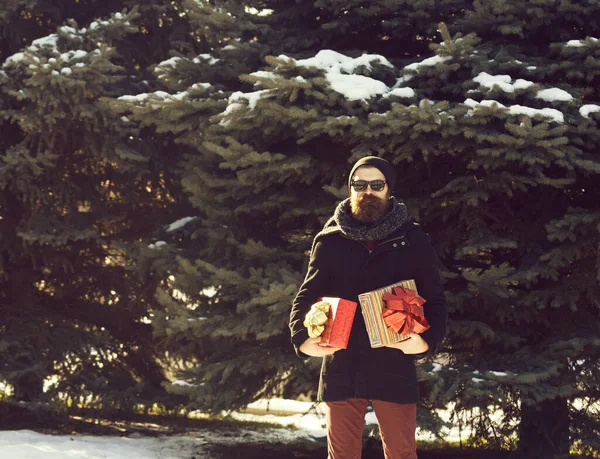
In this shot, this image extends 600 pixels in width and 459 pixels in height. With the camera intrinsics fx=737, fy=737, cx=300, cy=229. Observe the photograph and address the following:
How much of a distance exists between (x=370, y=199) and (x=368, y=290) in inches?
16.1

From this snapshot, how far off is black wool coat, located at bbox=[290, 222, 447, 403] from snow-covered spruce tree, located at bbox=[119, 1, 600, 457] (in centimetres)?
206

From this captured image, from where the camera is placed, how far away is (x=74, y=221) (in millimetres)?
7793

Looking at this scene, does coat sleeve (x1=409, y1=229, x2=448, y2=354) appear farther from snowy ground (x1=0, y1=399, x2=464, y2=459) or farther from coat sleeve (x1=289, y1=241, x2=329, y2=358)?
snowy ground (x1=0, y1=399, x2=464, y2=459)

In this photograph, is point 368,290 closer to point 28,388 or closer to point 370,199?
point 370,199

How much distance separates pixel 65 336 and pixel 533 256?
4861mm

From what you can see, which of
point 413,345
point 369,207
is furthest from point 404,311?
point 369,207

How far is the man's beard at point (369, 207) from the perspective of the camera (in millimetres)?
3279

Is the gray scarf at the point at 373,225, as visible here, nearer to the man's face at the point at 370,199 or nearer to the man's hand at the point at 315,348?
the man's face at the point at 370,199

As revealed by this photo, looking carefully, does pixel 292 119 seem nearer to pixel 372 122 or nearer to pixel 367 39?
pixel 372 122

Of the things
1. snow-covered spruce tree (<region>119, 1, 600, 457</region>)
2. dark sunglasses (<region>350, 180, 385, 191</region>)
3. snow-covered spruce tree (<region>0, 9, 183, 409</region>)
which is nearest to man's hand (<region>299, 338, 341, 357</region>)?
dark sunglasses (<region>350, 180, 385, 191</region>)

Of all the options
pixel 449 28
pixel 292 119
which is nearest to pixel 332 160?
pixel 292 119

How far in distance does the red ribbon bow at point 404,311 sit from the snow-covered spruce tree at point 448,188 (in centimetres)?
231

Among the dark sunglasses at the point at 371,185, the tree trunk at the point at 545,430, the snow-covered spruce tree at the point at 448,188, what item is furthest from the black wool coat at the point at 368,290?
the tree trunk at the point at 545,430

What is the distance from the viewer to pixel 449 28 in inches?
247
